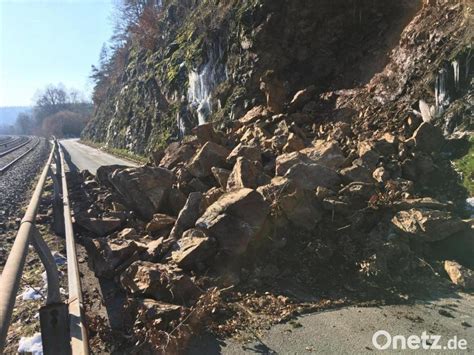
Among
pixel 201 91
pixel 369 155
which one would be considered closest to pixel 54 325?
pixel 369 155

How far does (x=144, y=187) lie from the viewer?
8008 millimetres

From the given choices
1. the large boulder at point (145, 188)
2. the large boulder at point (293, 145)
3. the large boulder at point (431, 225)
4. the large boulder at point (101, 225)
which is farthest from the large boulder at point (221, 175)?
the large boulder at point (431, 225)

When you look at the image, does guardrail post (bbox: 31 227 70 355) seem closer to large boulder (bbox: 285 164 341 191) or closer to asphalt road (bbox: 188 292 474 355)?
asphalt road (bbox: 188 292 474 355)

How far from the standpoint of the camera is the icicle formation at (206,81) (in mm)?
19953

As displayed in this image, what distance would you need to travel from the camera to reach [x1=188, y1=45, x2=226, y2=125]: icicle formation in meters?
20.0

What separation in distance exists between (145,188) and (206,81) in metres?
14.0

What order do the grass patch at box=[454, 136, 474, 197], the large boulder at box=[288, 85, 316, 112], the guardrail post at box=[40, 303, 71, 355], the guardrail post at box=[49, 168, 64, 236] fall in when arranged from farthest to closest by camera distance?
the large boulder at box=[288, 85, 316, 112]
the guardrail post at box=[49, 168, 64, 236]
the grass patch at box=[454, 136, 474, 197]
the guardrail post at box=[40, 303, 71, 355]

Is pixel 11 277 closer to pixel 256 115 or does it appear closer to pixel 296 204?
pixel 296 204

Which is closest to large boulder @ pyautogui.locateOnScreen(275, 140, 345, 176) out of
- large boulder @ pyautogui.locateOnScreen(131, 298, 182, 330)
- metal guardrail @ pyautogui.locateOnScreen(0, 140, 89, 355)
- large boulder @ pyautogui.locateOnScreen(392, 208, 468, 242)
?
large boulder @ pyautogui.locateOnScreen(392, 208, 468, 242)

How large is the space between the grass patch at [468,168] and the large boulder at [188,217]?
15.2 ft

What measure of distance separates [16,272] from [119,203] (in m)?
6.04

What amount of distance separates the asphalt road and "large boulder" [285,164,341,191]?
2728mm

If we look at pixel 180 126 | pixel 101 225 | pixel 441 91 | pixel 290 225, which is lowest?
pixel 101 225

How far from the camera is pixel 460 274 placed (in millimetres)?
5027
